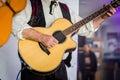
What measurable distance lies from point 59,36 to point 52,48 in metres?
0.09

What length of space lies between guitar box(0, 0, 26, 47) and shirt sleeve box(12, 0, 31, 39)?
0.03 metres

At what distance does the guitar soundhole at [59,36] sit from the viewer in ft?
5.26

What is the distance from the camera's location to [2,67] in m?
2.17

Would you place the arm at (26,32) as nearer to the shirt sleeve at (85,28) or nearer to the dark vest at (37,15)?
the dark vest at (37,15)

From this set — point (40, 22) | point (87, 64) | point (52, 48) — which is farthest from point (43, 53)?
point (87, 64)

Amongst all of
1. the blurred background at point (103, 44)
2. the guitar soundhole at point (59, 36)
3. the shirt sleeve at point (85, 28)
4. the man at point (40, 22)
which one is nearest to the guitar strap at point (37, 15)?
the man at point (40, 22)

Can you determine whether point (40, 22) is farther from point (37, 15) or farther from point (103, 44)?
point (103, 44)

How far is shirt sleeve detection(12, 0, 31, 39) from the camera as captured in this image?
156cm

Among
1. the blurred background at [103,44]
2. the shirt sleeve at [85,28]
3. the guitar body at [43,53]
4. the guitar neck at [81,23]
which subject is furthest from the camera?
the blurred background at [103,44]

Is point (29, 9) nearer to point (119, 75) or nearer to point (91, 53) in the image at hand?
point (91, 53)

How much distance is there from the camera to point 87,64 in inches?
95.4

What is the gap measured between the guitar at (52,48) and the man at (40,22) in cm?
4

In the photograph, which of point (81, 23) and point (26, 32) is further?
point (81, 23)

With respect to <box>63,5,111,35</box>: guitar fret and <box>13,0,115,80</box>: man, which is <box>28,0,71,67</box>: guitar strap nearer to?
<box>13,0,115,80</box>: man
